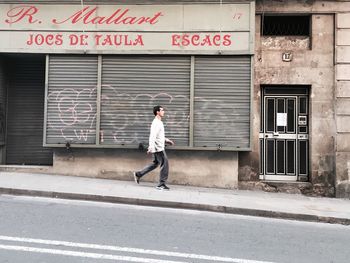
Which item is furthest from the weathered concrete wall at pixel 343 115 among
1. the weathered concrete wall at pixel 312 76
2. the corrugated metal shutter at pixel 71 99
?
the corrugated metal shutter at pixel 71 99

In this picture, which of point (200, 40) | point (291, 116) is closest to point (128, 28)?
point (200, 40)

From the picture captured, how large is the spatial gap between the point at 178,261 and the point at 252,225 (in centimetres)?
259

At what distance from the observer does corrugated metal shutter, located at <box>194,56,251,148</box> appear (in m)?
10.5

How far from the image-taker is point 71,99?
10758mm

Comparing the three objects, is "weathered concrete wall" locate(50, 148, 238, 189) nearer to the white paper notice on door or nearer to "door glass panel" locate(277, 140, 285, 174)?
"door glass panel" locate(277, 140, 285, 174)

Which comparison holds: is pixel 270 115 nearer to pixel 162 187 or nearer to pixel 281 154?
pixel 281 154

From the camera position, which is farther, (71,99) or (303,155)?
(303,155)

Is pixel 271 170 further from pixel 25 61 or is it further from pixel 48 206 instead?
pixel 25 61

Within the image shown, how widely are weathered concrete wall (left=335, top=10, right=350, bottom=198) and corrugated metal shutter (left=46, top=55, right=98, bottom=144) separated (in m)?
6.23

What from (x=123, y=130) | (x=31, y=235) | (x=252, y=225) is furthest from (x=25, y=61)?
(x=252, y=225)

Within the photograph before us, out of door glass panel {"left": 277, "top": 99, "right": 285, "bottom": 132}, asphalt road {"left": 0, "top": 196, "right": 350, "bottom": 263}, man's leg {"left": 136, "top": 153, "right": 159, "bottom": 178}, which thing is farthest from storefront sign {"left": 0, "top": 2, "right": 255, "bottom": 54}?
asphalt road {"left": 0, "top": 196, "right": 350, "bottom": 263}

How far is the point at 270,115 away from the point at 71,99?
17.3 feet

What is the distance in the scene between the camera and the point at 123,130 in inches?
420

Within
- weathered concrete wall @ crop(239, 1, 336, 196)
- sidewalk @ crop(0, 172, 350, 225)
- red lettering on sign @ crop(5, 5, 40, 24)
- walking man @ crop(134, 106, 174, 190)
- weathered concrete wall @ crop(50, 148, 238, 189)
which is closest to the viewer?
sidewalk @ crop(0, 172, 350, 225)
